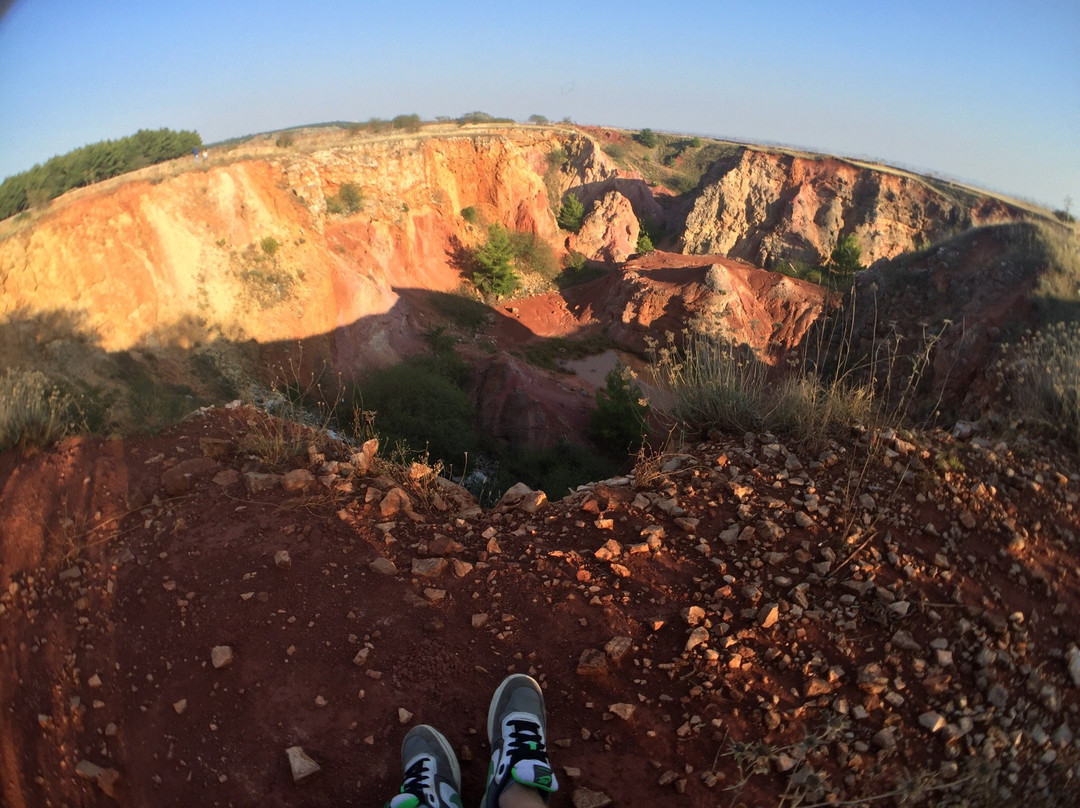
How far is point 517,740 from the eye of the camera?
1.99 meters

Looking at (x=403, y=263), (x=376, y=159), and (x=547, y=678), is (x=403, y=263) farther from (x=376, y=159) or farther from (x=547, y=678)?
(x=547, y=678)

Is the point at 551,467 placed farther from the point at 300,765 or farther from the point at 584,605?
the point at 300,765

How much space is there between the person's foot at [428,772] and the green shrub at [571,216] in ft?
95.0

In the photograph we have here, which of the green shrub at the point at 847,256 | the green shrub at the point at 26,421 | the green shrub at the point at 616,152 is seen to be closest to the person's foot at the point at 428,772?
the green shrub at the point at 26,421

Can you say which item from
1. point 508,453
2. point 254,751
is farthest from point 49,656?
point 508,453

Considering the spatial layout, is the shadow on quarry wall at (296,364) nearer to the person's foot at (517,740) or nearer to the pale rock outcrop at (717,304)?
the person's foot at (517,740)

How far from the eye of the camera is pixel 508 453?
1253 centimetres

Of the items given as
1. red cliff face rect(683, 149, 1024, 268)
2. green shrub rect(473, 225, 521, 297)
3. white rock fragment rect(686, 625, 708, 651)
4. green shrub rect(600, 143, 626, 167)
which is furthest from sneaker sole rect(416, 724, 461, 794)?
green shrub rect(600, 143, 626, 167)

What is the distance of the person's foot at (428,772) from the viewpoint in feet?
6.04

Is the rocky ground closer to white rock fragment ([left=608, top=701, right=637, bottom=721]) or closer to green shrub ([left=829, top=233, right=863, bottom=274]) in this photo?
white rock fragment ([left=608, top=701, right=637, bottom=721])

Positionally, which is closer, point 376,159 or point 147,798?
point 147,798

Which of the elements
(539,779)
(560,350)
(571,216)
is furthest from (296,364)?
(571,216)

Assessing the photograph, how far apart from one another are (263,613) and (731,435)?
2.95m

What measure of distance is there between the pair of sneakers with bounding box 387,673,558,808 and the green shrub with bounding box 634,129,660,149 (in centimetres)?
5677
